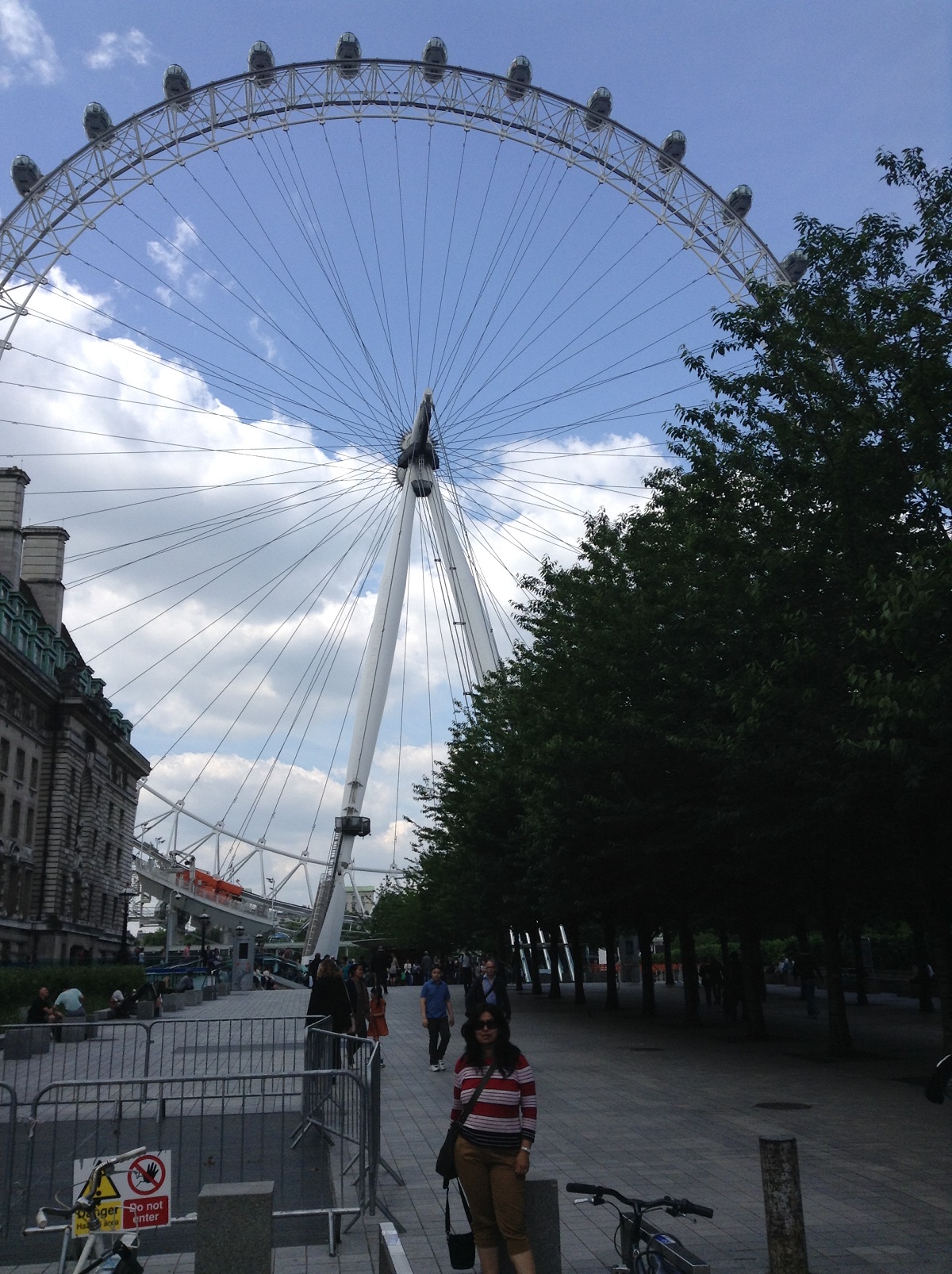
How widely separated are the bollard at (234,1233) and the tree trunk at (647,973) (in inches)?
1108

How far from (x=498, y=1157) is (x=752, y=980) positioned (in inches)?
811

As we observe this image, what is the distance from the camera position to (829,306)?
55.5 ft

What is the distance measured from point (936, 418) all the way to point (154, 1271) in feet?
41.4

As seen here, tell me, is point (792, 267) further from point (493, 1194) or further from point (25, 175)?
point (493, 1194)

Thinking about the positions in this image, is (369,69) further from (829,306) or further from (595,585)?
(829,306)

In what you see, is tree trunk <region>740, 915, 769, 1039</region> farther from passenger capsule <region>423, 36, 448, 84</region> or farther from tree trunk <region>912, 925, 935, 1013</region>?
passenger capsule <region>423, 36, 448, 84</region>

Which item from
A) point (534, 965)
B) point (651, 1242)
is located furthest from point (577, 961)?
point (651, 1242)

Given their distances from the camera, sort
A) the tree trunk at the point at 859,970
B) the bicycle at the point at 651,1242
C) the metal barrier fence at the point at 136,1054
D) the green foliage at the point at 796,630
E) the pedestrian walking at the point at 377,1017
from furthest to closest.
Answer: the tree trunk at the point at 859,970 → the pedestrian walking at the point at 377,1017 → the metal barrier fence at the point at 136,1054 → the green foliage at the point at 796,630 → the bicycle at the point at 651,1242

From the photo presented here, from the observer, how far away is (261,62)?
126ft

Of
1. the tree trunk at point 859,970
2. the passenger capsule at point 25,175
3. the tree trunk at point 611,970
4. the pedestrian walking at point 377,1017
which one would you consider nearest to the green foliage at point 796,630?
the pedestrian walking at point 377,1017

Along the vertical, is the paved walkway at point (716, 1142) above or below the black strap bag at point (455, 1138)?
below

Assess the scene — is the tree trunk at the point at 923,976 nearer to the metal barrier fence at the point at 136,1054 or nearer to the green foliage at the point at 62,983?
the metal barrier fence at the point at 136,1054

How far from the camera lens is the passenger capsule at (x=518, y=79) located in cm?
3988

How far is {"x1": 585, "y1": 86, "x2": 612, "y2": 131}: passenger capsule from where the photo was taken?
39844 mm
